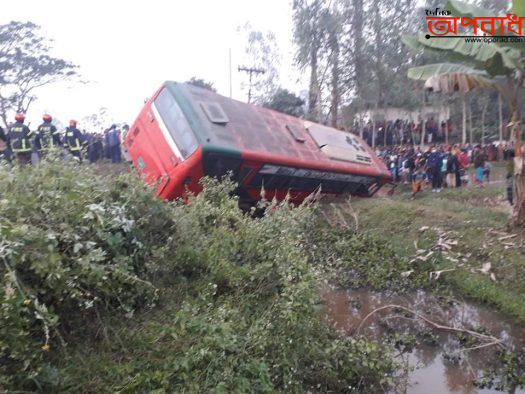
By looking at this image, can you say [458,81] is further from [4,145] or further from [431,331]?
[4,145]

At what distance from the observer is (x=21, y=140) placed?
8.84m

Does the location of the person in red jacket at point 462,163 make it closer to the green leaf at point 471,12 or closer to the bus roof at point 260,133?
the bus roof at point 260,133

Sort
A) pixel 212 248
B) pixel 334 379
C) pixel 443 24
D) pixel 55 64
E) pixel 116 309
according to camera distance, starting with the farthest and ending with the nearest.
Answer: pixel 55 64 < pixel 443 24 < pixel 212 248 < pixel 334 379 < pixel 116 309

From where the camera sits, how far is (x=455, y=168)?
45.0ft

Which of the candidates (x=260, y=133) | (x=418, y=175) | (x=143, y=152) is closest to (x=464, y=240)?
(x=260, y=133)

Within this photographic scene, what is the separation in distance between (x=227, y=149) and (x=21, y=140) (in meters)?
4.24

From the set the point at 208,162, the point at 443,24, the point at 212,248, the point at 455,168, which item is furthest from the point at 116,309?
the point at 455,168

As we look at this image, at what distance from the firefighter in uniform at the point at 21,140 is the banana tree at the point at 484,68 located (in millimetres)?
7439

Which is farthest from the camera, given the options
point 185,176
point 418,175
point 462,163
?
point 462,163

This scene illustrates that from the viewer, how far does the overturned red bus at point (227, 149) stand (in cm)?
784

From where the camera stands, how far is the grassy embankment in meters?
6.89

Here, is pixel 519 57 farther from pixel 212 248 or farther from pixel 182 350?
pixel 182 350

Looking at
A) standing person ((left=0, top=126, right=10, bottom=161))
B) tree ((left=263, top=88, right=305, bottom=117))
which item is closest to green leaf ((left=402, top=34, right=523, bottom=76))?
standing person ((left=0, top=126, right=10, bottom=161))

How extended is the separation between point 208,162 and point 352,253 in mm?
3149
